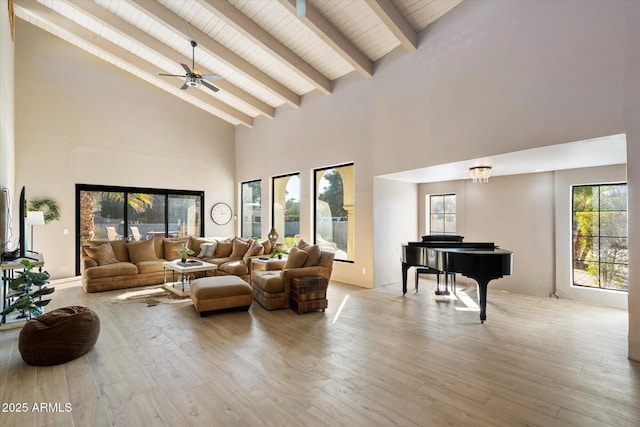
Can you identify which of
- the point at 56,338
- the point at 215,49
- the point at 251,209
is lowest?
the point at 56,338

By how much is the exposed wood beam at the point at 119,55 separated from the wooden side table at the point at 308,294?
6.48 meters

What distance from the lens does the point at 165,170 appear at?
9359 mm

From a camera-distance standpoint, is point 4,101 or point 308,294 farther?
point 308,294

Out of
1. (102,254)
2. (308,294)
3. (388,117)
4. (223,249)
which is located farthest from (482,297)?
(102,254)

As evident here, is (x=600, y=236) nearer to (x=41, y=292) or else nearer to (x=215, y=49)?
(x=215, y=49)

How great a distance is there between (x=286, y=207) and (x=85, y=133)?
5317 mm

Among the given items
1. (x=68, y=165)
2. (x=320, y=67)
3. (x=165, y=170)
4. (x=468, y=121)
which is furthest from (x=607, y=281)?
(x=68, y=165)

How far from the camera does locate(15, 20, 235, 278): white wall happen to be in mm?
7434

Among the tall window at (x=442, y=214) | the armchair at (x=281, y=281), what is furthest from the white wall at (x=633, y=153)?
the tall window at (x=442, y=214)

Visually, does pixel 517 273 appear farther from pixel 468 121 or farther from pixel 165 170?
pixel 165 170

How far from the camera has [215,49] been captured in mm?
6668

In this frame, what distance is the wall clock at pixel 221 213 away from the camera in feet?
33.7

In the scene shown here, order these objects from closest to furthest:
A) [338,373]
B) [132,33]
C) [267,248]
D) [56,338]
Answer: [338,373] < [56,338] < [132,33] < [267,248]

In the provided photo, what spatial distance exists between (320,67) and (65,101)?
6.21 meters
